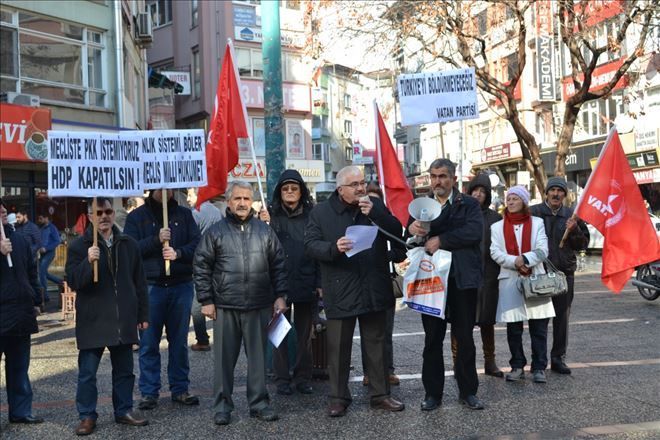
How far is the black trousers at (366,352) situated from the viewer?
6492 millimetres

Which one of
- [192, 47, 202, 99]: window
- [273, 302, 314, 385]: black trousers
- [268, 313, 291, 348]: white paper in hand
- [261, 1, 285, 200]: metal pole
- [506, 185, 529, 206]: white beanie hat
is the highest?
[192, 47, 202, 99]: window

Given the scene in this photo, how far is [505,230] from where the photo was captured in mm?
7547

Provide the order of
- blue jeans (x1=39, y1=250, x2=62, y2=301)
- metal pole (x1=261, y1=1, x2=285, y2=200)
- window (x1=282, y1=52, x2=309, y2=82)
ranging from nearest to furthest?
metal pole (x1=261, y1=1, x2=285, y2=200) → blue jeans (x1=39, y1=250, x2=62, y2=301) → window (x1=282, y1=52, x2=309, y2=82)

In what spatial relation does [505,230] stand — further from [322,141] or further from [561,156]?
[322,141]

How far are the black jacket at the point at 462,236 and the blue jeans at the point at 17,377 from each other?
137 inches

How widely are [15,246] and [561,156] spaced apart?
15.2 m

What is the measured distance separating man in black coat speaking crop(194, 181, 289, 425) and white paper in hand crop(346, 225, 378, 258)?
27.9 inches

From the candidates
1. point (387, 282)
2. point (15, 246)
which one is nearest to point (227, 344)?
point (387, 282)

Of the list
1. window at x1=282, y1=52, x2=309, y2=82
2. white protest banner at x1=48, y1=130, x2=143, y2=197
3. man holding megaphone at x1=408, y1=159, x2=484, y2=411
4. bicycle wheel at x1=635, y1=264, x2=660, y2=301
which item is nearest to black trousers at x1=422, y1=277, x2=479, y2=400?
man holding megaphone at x1=408, y1=159, x2=484, y2=411

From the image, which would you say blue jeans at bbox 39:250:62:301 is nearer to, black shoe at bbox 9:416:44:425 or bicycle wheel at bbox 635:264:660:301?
black shoe at bbox 9:416:44:425

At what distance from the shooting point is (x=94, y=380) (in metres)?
6.13

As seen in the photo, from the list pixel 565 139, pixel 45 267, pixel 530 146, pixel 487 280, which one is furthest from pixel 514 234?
pixel 565 139

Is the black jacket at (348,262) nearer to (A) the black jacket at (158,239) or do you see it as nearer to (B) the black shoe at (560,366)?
(A) the black jacket at (158,239)

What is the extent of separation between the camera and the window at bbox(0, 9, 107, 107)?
18828 millimetres
